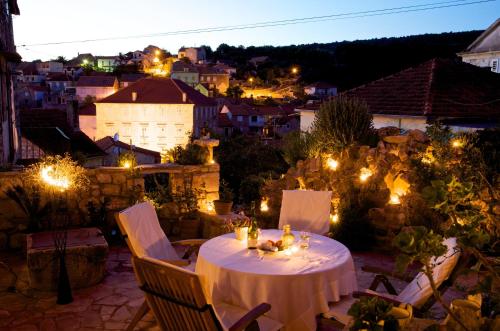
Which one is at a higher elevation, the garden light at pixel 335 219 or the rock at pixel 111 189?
the rock at pixel 111 189

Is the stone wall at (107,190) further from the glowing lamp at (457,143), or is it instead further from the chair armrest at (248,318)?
the chair armrest at (248,318)

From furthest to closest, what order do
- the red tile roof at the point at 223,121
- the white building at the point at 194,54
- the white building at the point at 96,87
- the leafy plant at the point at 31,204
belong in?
1. the white building at the point at 194,54
2. the white building at the point at 96,87
3. the red tile roof at the point at 223,121
4. the leafy plant at the point at 31,204

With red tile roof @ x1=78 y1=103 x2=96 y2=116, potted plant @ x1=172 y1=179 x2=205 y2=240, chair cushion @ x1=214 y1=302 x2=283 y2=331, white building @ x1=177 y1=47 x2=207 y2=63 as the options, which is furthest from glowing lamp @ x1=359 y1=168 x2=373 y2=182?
white building @ x1=177 y1=47 x2=207 y2=63

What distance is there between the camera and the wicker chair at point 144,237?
162 inches

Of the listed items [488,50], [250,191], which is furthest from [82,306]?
[488,50]

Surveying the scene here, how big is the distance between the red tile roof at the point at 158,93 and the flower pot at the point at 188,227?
23.6m

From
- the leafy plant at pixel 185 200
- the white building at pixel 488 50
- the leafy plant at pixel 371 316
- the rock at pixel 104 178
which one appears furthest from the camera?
the white building at pixel 488 50

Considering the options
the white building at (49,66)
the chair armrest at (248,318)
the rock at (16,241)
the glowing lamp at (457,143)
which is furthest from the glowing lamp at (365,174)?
the white building at (49,66)

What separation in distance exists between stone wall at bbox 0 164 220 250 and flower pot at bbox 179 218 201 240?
0.39 metres

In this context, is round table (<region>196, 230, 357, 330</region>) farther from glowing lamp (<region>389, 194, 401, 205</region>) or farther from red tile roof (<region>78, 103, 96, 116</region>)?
red tile roof (<region>78, 103, 96, 116</region>)

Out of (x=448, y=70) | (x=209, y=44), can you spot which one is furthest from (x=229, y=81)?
(x=448, y=70)

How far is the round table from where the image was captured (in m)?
3.47

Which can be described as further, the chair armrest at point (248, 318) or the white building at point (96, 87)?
the white building at point (96, 87)

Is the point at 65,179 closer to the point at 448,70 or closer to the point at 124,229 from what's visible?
the point at 124,229
